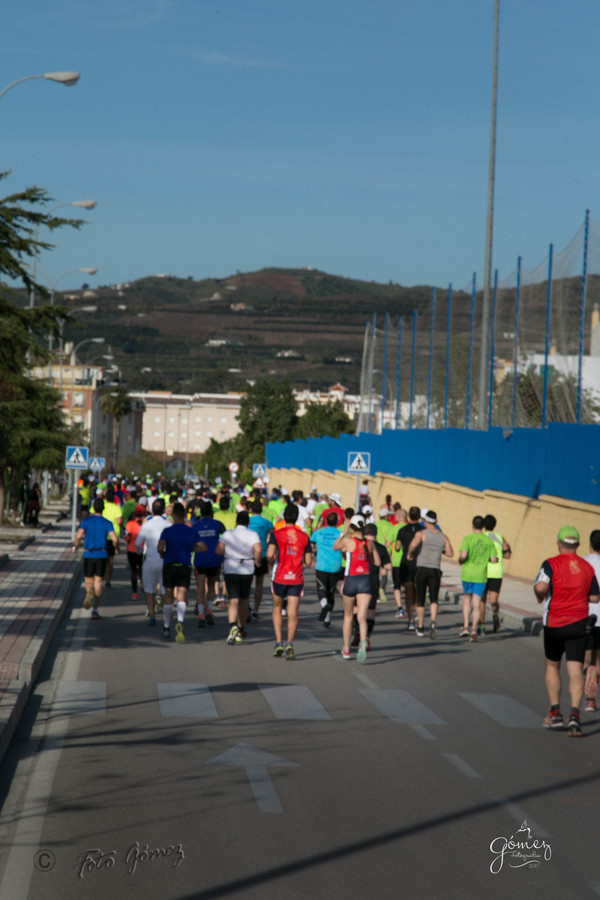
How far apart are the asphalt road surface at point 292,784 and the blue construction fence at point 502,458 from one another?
913cm

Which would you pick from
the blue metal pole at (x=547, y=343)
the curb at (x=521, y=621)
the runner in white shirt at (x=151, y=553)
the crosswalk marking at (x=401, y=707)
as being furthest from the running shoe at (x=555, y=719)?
the blue metal pole at (x=547, y=343)

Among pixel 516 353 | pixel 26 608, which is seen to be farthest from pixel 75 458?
pixel 26 608

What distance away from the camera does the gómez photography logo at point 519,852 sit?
6.61m

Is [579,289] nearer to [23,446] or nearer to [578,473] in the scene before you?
[578,473]

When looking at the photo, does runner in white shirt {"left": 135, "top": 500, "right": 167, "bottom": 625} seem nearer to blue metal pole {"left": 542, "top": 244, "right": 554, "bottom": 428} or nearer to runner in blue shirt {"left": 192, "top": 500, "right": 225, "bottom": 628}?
runner in blue shirt {"left": 192, "top": 500, "right": 225, "bottom": 628}

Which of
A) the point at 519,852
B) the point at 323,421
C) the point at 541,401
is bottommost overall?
the point at 519,852

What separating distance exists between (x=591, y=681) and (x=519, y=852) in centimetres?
569

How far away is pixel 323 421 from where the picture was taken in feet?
346

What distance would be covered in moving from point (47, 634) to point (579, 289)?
42.1 ft

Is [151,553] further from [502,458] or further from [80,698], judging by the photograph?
[502,458]

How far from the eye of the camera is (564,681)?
1447 cm

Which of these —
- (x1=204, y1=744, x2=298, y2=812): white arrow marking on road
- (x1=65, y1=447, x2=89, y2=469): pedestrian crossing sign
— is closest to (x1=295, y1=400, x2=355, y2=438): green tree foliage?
(x1=65, y1=447, x2=89, y2=469): pedestrian crossing sign

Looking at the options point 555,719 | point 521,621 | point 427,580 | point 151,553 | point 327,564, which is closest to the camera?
point 555,719

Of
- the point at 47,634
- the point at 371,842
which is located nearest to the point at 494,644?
the point at 47,634
